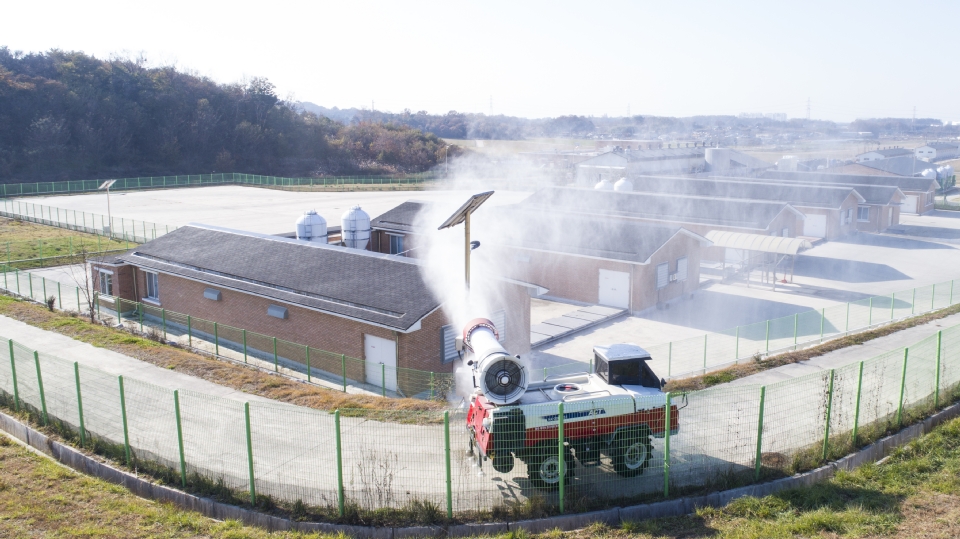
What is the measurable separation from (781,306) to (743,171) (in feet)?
153

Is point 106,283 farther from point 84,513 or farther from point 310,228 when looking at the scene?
point 84,513

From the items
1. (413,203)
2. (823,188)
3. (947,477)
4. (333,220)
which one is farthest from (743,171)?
(947,477)

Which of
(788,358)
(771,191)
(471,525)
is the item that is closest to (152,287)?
(471,525)

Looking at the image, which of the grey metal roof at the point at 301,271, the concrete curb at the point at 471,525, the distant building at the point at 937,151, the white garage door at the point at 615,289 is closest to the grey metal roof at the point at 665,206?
the white garage door at the point at 615,289

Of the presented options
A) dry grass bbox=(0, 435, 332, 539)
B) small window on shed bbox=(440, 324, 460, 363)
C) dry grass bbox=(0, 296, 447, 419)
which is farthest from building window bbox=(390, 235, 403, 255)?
dry grass bbox=(0, 435, 332, 539)

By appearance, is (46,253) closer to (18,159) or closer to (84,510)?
(84,510)

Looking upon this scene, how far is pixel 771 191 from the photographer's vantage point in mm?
50969

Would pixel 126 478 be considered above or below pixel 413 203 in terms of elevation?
below

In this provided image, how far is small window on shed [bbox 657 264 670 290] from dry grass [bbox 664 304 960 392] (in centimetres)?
866

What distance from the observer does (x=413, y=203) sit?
1475 inches

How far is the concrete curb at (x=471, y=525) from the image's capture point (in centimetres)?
1061

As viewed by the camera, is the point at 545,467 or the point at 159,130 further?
the point at 159,130

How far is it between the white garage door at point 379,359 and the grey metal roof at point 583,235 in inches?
535

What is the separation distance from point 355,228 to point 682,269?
14.7 meters
